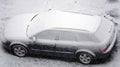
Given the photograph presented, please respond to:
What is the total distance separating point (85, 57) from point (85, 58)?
0.05m

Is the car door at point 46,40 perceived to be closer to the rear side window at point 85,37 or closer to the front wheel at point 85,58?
the rear side window at point 85,37

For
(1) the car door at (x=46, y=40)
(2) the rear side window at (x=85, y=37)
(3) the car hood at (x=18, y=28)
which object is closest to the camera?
(2) the rear side window at (x=85, y=37)

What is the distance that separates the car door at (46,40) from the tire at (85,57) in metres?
1.08

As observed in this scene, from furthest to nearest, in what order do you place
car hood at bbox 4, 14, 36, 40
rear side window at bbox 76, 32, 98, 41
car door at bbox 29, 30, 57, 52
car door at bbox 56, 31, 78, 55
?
car hood at bbox 4, 14, 36, 40 → car door at bbox 29, 30, 57, 52 → car door at bbox 56, 31, 78, 55 → rear side window at bbox 76, 32, 98, 41

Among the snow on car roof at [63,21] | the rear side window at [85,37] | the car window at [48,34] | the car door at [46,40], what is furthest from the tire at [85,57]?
the car window at [48,34]

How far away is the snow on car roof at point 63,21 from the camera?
1011 centimetres

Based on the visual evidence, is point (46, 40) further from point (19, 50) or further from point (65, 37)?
point (19, 50)

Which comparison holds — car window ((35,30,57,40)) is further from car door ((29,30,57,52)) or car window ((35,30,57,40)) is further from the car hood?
the car hood

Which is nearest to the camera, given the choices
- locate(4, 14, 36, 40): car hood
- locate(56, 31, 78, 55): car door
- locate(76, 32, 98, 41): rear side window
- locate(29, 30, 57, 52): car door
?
locate(76, 32, 98, 41): rear side window

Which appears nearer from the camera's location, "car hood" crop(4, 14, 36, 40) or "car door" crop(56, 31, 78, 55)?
"car door" crop(56, 31, 78, 55)

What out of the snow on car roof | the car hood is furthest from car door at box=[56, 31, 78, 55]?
the car hood

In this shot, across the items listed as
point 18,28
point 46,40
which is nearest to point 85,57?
point 46,40

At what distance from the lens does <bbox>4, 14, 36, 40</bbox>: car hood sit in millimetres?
10320

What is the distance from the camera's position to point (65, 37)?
32.7 ft
